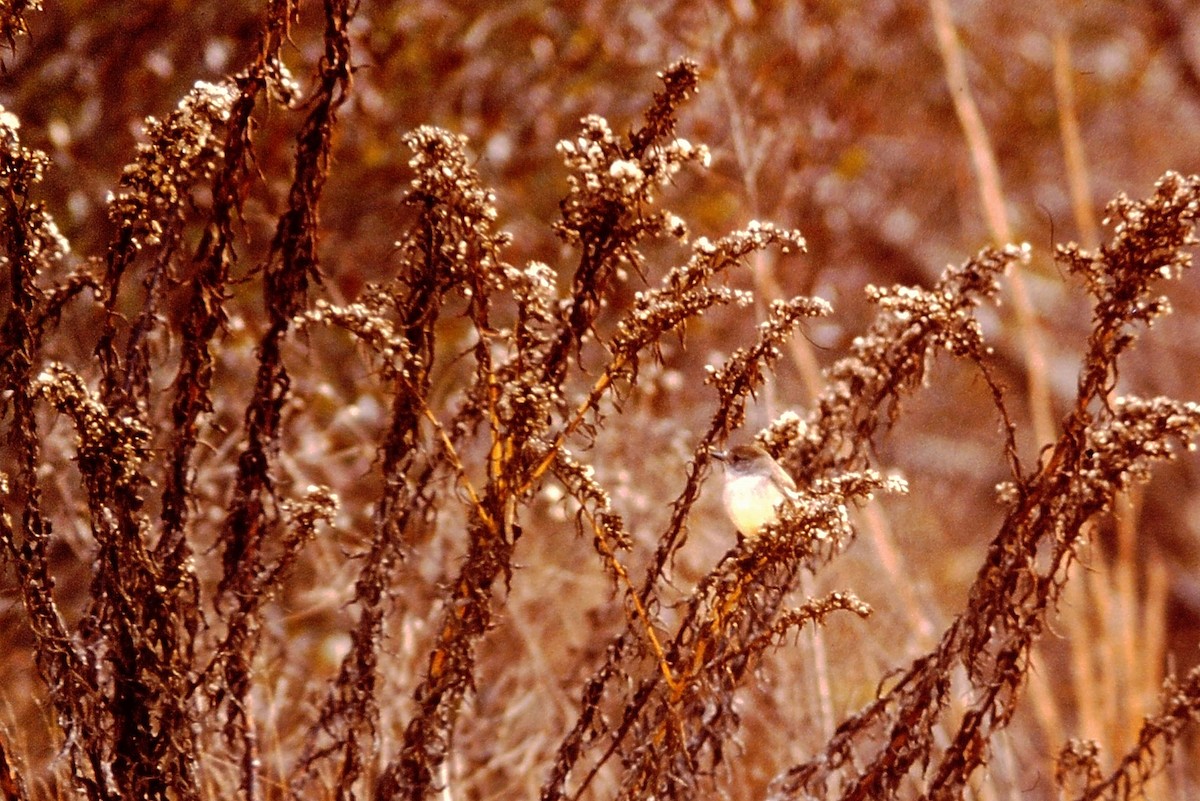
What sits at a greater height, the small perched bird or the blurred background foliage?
the blurred background foliage

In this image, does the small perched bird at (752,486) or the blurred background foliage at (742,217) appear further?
the blurred background foliage at (742,217)

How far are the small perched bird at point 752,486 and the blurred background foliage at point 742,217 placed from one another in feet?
0.38

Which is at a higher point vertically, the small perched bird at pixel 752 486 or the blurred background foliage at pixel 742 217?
the blurred background foliage at pixel 742 217

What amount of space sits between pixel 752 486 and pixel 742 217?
5.73 feet

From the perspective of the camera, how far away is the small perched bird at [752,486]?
116 centimetres

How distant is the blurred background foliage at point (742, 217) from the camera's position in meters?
1.93

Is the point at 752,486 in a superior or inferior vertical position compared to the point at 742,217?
inferior

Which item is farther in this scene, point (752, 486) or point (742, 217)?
point (742, 217)

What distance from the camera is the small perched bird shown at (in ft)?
3.81

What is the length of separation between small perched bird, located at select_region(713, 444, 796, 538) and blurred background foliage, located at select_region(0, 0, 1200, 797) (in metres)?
0.12

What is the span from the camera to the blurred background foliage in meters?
1.93

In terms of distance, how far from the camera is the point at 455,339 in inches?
113

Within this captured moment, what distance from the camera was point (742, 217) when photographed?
288 centimetres

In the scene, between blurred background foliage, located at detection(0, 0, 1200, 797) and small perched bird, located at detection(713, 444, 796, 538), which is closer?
small perched bird, located at detection(713, 444, 796, 538)
